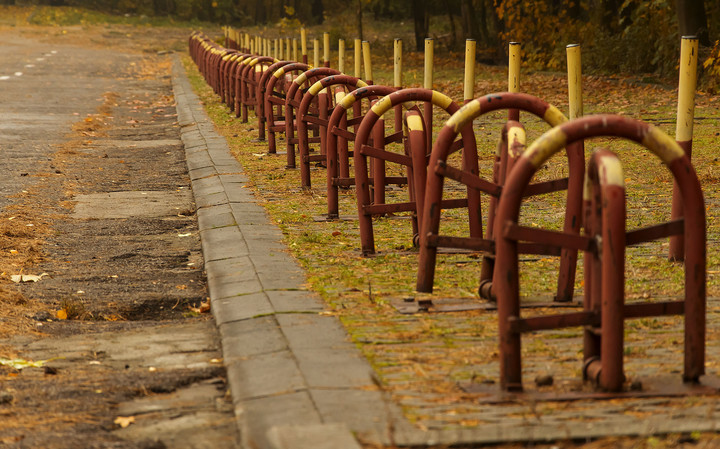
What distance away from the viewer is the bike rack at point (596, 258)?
4.11 m

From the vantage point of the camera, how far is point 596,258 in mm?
4219

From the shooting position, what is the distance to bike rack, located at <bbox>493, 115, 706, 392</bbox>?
162 inches

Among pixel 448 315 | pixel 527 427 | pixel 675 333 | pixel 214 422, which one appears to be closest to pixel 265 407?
pixel 214 422

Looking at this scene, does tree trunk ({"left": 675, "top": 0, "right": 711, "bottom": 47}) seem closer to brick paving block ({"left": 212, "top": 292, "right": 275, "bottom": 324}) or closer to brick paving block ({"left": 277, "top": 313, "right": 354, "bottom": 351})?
brick paving block ({"left": 212, "top": 292, "right": 275, "bottom": 324})

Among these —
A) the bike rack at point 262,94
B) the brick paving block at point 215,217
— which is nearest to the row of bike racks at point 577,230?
the brick paving block at point 215,217

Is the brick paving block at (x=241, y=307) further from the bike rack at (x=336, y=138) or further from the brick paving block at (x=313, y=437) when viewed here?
the bike rack at (x=336, y=138)

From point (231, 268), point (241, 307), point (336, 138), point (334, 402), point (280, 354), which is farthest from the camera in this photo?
point (336, 138)

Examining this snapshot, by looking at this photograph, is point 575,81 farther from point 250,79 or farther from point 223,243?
point 250,79

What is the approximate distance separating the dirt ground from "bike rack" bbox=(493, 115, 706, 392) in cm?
113

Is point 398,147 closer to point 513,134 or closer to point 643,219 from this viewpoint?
point 643,219

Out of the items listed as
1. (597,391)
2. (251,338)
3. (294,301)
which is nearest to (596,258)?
(597,391)

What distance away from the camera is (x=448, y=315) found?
547 cm

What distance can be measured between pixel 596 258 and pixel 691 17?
18.9 meters

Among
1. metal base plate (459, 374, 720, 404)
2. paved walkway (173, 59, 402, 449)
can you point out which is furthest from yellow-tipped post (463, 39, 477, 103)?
metal base plate (459, 374, 720, 404)
